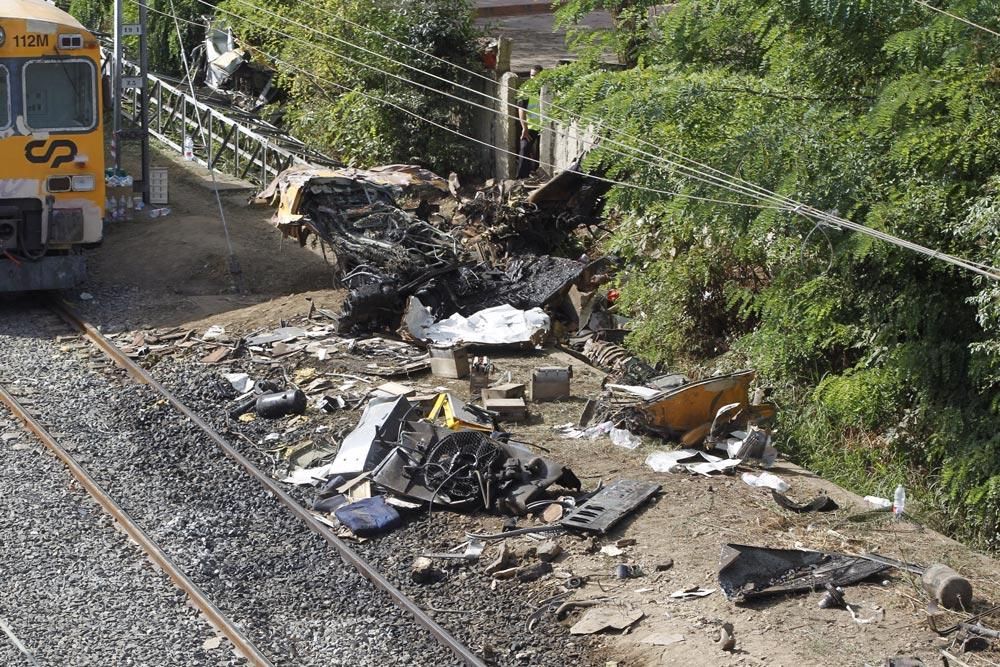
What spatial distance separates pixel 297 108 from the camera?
22.5 meters

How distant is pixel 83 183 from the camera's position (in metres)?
13.9

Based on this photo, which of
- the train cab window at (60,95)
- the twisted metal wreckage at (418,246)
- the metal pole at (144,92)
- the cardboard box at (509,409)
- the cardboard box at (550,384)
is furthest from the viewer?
the metal pole at (144,92)

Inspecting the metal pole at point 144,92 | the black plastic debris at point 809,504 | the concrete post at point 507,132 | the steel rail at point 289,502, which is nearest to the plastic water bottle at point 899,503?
the black plastic debris at point 809,504

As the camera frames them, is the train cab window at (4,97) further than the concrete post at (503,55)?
No

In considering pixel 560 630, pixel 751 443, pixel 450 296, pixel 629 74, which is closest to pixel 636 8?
pixel 629 74

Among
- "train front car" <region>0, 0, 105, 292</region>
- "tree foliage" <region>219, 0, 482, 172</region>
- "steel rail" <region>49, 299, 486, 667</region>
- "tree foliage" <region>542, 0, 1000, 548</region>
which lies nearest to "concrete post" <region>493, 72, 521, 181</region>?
"tree foliage" <region>219, 0, 482, 172</region>

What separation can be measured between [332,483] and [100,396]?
3251mm

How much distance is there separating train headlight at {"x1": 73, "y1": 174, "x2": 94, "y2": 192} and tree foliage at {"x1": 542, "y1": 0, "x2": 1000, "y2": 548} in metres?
5.50

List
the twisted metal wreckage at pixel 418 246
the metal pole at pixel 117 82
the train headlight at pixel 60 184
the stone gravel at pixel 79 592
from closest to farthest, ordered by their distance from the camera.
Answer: the stone gravel at pixel 79 592
the twisted metal wreckage at pixel 418 246
the train headlight at pixel 60 184
the metal pole at pixel 117 82

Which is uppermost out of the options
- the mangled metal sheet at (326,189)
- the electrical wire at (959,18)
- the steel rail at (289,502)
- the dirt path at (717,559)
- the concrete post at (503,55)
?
the electrical wire at (959,18)

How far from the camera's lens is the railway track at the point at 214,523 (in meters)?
7.62

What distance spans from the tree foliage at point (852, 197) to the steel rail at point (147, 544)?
5.29 m

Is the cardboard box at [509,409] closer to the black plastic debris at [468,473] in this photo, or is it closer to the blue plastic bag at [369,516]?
the black plastic debris at [468,473]

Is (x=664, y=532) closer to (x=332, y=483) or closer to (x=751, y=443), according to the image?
(x=751, y=443)
